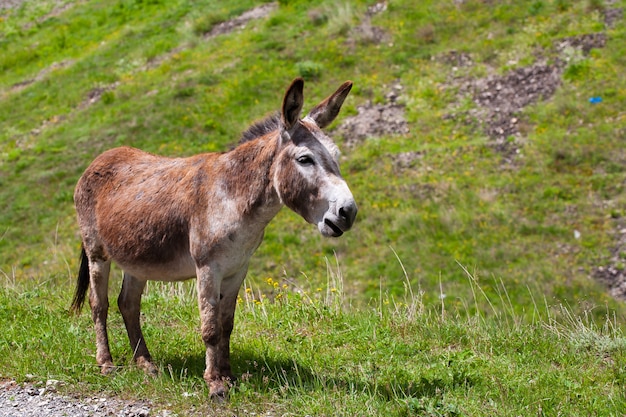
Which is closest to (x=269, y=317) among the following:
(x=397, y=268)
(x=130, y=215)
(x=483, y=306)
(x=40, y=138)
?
(x=130, y=215)

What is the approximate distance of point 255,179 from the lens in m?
5.23

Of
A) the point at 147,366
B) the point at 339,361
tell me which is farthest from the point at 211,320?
the point at 339,361

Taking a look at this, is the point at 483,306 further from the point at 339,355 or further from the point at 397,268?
the point at 339,355

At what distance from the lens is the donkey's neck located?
17.0ft

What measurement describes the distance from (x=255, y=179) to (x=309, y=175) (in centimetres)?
56

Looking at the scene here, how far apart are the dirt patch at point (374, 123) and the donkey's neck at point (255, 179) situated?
45.8 ft

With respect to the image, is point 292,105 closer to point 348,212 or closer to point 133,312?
point 348,212

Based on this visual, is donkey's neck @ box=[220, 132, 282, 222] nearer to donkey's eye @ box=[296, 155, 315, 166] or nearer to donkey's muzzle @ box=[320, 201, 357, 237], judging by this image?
donkey's eye @ box=[296, 155, 315, 166]

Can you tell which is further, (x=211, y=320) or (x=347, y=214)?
(x=211, y=320)

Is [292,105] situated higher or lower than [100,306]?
higher

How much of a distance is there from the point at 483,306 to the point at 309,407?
361 inches

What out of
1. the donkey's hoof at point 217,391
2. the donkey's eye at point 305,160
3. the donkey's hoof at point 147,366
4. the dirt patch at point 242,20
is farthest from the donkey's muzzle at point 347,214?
the dirt patch at point 242,20

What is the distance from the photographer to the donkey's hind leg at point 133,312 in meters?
6.00

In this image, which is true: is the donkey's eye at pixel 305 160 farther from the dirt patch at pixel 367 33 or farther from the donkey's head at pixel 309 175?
the dirt patch at pixel 367 33
